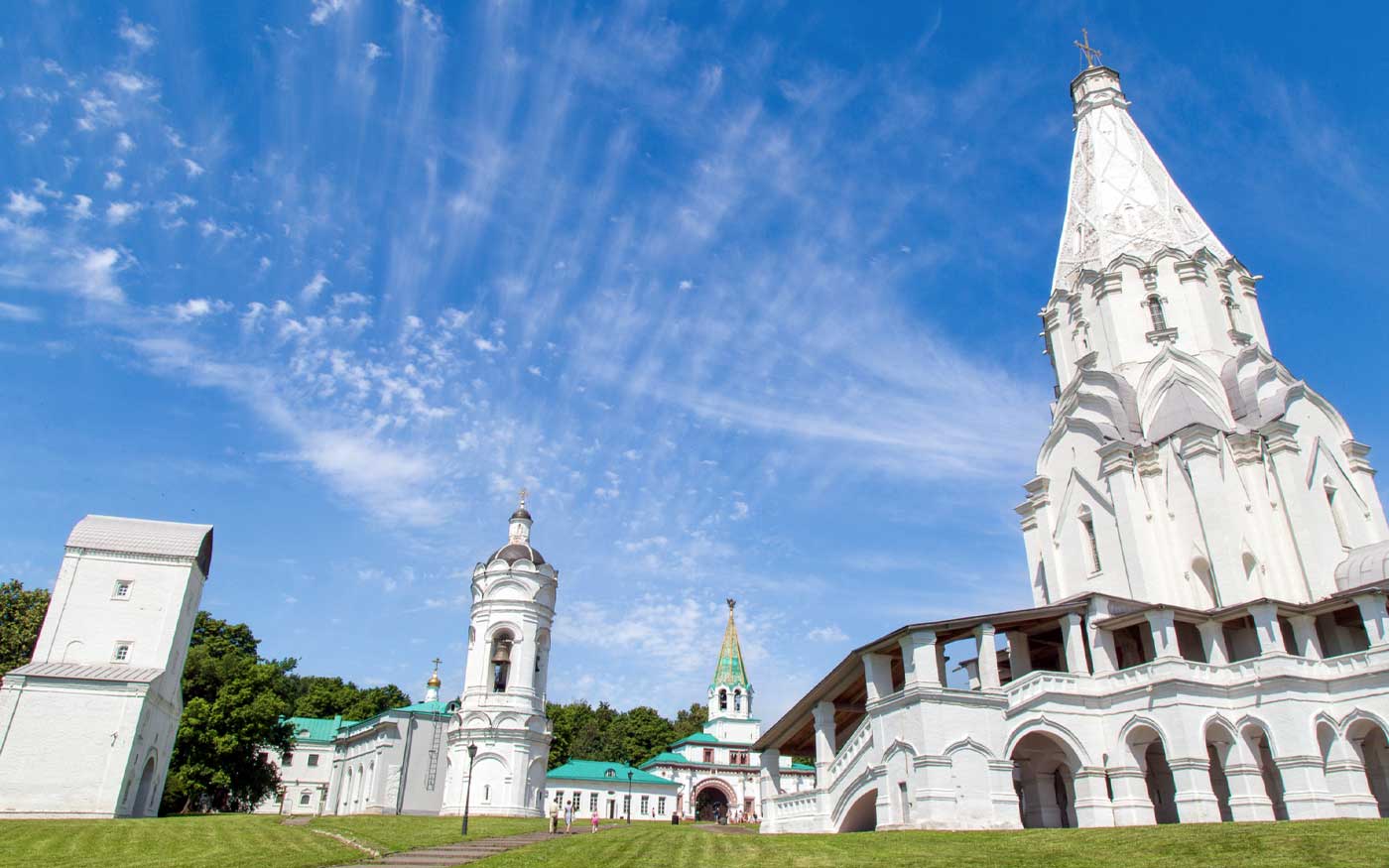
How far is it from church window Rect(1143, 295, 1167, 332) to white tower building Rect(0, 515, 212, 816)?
39424 mm

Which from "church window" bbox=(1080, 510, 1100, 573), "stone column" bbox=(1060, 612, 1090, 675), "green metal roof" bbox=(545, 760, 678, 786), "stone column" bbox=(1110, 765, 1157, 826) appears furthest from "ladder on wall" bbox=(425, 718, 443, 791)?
"stone column" bbox=(1110, 765, 1157, 826)

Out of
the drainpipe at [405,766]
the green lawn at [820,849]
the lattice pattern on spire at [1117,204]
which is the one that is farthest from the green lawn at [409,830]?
the lattice pattern on spire at [1117,204]

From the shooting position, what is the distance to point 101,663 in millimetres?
33531

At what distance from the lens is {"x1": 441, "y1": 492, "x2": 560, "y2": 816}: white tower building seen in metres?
40.1

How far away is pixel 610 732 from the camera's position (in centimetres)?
8262

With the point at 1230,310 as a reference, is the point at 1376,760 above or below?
below

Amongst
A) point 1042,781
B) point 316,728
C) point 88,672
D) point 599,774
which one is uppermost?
point 316,728

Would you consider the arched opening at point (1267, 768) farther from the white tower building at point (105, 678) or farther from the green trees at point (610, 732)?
the green trees at point (610, 732)

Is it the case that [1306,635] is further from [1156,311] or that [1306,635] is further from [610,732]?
[610,732]

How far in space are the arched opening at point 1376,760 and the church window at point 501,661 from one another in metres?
33.1

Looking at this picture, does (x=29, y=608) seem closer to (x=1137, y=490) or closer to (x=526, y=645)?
(x=526, y=645)

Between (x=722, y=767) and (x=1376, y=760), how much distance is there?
47667 mm

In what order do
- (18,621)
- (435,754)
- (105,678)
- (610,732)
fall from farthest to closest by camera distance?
(610,732) < (435,754) < (18,621) < (105,678)

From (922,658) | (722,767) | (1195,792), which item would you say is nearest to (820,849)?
(922,658)
